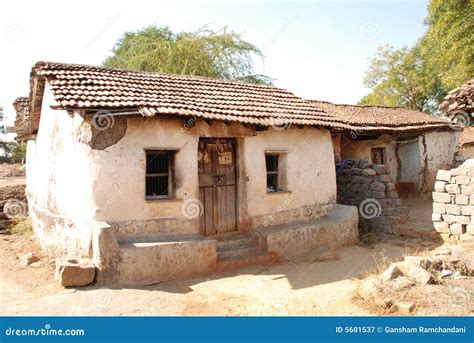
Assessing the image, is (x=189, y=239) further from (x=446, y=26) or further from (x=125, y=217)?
(x=446, y=26)

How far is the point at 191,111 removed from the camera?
730 centimetres

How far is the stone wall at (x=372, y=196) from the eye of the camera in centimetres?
1011

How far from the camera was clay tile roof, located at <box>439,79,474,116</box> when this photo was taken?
21.6 ft

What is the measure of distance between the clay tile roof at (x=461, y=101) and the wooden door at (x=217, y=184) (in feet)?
14.4

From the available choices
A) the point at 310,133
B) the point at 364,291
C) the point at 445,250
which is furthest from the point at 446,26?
the point at 364,291

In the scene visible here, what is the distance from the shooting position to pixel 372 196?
10.6 metres

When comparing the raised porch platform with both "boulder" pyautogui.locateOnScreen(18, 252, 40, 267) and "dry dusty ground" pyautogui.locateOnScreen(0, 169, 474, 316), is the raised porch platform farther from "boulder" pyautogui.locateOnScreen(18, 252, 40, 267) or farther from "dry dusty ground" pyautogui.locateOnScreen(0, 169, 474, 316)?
"boulder" pyautogui.locateOnScreen(18, 252, 40, 267)

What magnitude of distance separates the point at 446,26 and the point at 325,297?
13.6 m

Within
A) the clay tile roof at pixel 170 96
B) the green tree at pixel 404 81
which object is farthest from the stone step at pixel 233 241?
the green tree at pixel 404 81

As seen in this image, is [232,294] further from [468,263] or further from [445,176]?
[445,176]

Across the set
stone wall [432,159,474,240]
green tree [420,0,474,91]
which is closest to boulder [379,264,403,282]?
stone wall [432,159,474,240]

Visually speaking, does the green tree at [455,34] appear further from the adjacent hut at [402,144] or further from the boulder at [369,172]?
the boulder at [369,172]

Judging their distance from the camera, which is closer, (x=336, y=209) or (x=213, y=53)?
(x=336, y=209)

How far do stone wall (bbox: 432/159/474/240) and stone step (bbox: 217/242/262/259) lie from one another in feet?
14.7
